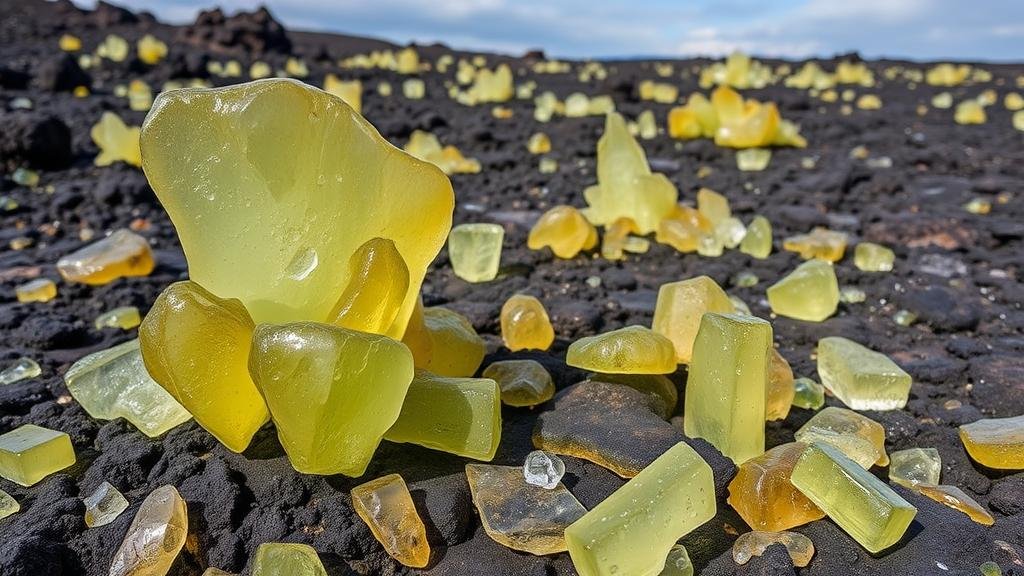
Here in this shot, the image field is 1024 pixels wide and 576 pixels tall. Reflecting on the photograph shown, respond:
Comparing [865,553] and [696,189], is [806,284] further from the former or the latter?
[696,189]

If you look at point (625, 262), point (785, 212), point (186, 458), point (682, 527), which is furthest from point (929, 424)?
point (785, 212)

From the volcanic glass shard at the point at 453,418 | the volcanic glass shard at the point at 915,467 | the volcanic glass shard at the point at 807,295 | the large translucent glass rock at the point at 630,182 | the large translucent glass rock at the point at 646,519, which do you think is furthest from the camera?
the large translucent glass rock at the point at 630,182

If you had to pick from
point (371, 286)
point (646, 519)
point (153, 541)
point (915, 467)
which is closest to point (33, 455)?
point (153, 541)

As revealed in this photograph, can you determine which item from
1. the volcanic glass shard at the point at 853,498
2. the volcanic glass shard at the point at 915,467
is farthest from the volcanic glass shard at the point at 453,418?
the volcanic glass shard at the point at 915,467

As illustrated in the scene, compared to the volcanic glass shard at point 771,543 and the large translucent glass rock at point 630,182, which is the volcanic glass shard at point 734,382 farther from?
the large translucent glass rock at point 630,182

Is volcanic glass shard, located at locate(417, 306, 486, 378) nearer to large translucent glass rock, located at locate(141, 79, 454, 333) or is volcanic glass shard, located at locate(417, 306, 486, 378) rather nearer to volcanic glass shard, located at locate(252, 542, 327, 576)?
large translucent glass rock, located at locate(141, 79, 454, 333)
